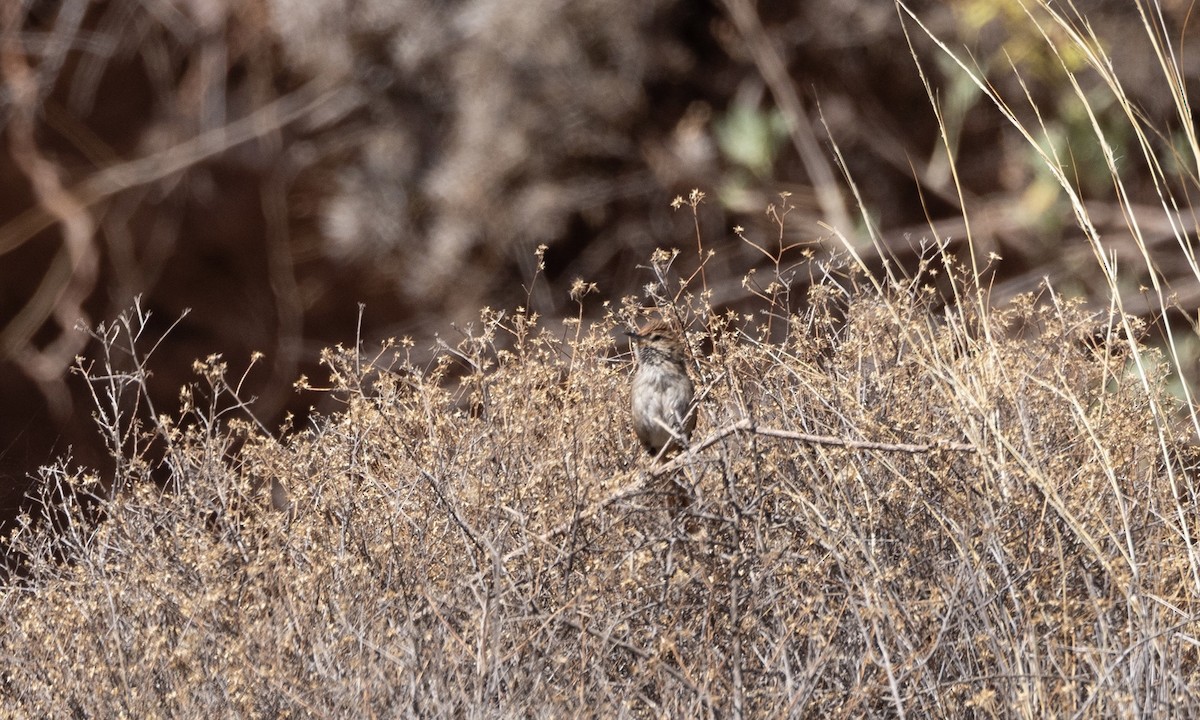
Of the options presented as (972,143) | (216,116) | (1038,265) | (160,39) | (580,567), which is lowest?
(1038,265)

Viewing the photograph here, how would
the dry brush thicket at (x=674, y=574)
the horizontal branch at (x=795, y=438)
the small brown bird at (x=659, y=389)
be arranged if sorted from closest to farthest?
1. the dry brush thicket at (x=674, y=574)
2. the horizontal branch at (x=795, y=438)
3. the small brown bird at (x=659, y=389)

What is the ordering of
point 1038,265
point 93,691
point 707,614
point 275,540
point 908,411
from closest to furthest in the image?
1. point 707,614
2. point 93,691
3. point 275,540
4. point 908,411
5. point 1038,265

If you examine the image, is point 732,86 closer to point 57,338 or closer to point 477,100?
point 477,100

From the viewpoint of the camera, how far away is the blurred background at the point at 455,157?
6461 millimetres

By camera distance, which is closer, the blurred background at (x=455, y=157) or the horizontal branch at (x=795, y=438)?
the horizontal branch at (x=795, y=438)

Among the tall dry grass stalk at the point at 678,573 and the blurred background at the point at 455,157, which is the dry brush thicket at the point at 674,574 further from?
the blurred background at the point at 455,157

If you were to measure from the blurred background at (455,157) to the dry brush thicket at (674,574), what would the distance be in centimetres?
280

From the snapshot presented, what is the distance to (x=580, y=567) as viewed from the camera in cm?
313

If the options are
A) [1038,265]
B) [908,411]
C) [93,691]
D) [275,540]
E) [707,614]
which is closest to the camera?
[707,614]

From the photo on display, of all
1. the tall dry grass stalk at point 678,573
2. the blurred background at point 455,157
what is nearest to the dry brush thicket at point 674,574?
the tall dry grass stalk at point 678,573

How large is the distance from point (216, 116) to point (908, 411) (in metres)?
4.28

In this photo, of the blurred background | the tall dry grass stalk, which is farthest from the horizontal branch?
the blurred background

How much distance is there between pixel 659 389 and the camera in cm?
418

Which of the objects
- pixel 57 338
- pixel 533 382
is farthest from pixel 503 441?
pixel 57 338
